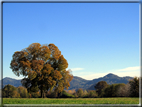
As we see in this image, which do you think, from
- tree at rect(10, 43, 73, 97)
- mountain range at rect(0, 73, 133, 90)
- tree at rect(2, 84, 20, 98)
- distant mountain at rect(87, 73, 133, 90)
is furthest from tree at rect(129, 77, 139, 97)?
tree at rect(2, 84, 20, 98)

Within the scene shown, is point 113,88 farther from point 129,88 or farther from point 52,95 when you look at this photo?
point 52,95

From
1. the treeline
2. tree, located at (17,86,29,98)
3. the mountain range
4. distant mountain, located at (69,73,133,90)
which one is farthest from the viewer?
distant mountain, located at (69,73,133,90)

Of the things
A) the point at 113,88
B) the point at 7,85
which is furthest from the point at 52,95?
the point at 113,88

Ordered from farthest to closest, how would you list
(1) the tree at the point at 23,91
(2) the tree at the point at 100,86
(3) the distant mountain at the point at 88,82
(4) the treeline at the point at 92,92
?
(3) the distant mountain at the point at 88,82, (2) the tree at the point at 100,86, (1) the tree at the point at 23,91, (4) the treeline at the point at 92,92

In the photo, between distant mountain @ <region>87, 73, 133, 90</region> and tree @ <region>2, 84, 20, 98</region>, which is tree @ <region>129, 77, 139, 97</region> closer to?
distant mountain @ <region>87, 73, 133, 90</region>

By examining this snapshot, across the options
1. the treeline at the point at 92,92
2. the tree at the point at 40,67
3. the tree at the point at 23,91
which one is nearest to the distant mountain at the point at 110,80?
the treeline at the point at 92,92

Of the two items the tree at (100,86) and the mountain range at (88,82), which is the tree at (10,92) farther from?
the tree at (100,86)

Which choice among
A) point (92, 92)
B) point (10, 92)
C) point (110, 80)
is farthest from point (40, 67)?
point (110, 80)
